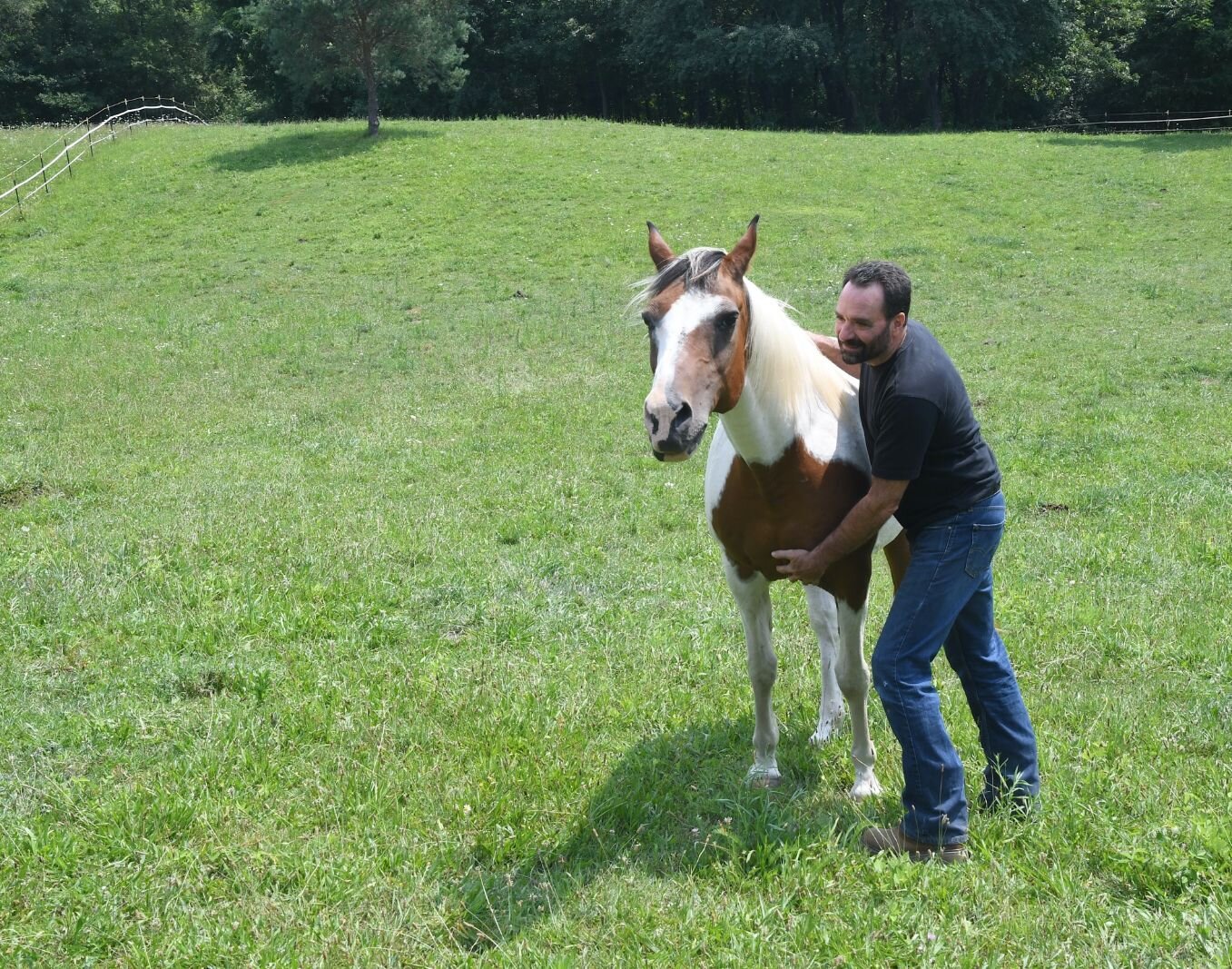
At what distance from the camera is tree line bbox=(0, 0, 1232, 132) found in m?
45.5

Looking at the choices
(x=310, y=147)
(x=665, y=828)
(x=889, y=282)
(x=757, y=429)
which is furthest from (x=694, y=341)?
(x=310, y=147)

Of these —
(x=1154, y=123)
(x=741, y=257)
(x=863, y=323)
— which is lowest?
(x=863, y=323)

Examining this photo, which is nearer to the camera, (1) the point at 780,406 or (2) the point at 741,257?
(2) the point at 741,257

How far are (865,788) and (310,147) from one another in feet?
110

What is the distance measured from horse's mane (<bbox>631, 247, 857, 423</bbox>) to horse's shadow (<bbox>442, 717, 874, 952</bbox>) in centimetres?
170

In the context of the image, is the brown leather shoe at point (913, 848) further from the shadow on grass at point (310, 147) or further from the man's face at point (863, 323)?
the shadow on grass at point (310, 147)

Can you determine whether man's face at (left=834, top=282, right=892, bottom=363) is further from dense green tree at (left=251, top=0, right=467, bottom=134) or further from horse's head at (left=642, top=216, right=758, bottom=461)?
dense green tree at (left=251, top=0, right=467, bottom=134)

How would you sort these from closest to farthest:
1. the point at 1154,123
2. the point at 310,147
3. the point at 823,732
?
the point at 823,732 < the point at 310,147 < the point at 1154,123

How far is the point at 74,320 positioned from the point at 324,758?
55.8 feet

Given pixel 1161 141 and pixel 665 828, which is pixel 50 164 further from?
pixel 1161 141

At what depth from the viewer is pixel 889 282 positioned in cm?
375

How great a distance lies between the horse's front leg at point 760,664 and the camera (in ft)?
15.1

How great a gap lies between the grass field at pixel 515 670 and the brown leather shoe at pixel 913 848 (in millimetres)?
94

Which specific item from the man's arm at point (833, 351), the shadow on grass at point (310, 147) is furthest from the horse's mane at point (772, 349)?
the shadow on grass at point (310, 147)
